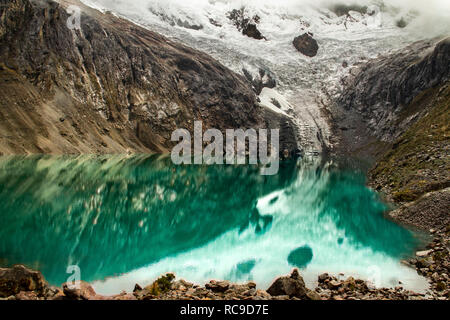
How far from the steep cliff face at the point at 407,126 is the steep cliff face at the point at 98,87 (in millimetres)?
41792

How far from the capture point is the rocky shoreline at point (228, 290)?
12.1m

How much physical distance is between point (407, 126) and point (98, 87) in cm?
8464

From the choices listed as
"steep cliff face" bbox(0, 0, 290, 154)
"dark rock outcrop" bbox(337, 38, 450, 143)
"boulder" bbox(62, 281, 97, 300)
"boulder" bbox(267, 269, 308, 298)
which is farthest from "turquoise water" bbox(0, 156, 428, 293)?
"dark rock outcrop" bbox(337, 38, 450, 143)

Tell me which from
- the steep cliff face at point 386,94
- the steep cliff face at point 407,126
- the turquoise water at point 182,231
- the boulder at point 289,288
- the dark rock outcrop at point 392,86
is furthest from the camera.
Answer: the steep cliff face at point 386,94

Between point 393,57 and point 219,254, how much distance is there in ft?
492

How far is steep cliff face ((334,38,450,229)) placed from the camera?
32500 mm

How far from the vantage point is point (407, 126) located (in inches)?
3846

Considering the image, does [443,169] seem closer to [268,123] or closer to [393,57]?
[268,123]

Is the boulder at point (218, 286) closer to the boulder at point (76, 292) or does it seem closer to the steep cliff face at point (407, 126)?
the boulder at point (76, 292)

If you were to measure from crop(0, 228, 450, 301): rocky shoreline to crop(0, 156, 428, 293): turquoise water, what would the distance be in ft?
5.68

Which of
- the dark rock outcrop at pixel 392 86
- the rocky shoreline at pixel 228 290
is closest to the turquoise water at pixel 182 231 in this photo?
the rocky shoreline at pixel 228 290

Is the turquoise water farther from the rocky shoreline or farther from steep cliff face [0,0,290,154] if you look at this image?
steep cliff face [0,0,290,154]

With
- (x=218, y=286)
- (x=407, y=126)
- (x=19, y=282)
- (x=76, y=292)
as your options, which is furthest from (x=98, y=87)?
(x=76, y=292)

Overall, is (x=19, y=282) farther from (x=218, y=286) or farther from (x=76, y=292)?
(x=218, y=286)
